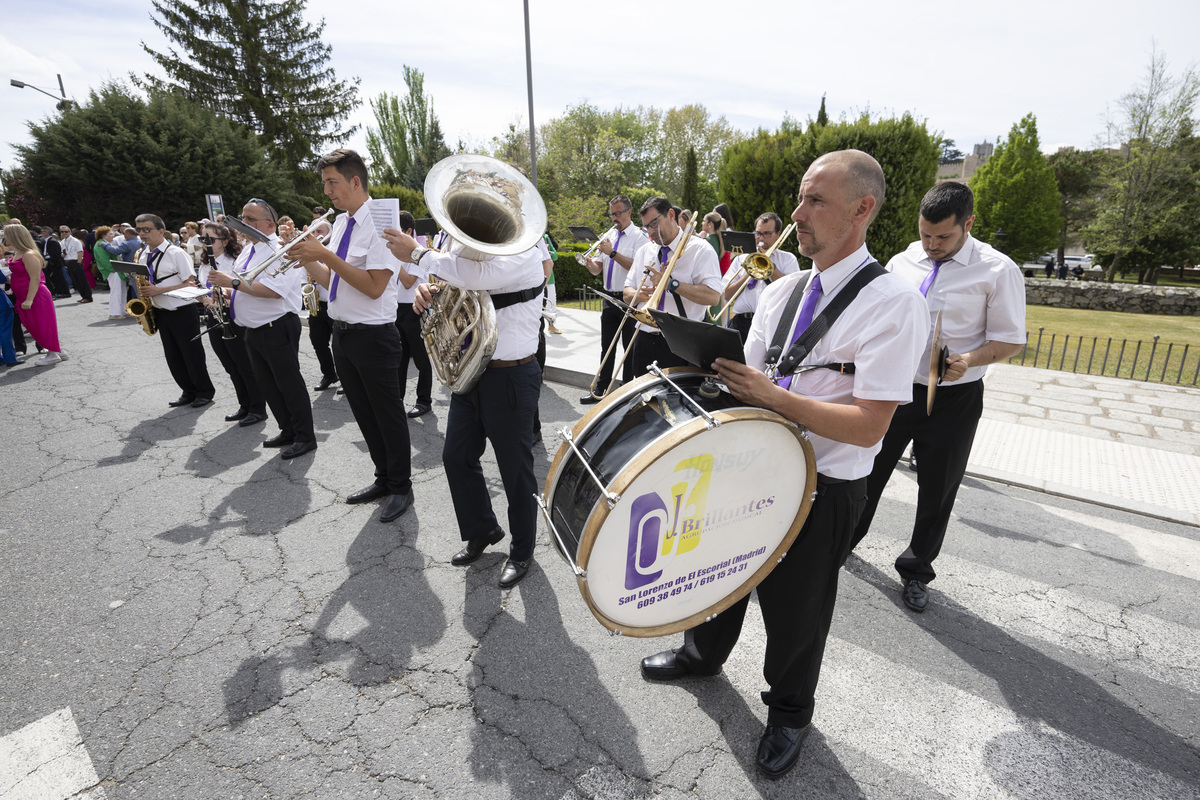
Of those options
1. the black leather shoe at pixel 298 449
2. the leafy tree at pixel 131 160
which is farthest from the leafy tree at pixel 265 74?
the black leather shoe at pixel 298 449

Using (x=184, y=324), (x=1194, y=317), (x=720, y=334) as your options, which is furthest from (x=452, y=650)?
(x=1194, y=317)

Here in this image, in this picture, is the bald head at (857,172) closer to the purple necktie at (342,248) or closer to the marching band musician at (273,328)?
the purple necktie at (342,248)

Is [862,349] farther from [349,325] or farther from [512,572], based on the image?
[349,325]

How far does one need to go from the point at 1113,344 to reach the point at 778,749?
12644mm

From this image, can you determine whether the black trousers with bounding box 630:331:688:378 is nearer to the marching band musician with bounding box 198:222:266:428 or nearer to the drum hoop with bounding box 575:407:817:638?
the drum hoop with bounding box 575:407:817:638

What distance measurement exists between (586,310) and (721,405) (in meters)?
11.8

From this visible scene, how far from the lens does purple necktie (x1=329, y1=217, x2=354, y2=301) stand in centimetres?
382

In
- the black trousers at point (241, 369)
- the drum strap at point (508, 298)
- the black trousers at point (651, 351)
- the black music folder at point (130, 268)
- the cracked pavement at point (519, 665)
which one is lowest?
the cracked pavement at point (519, 665)

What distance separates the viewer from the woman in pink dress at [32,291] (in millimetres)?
8000

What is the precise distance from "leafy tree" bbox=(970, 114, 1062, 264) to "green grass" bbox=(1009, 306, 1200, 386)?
9.28 metres

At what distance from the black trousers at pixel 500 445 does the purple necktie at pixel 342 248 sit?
52.9 inches

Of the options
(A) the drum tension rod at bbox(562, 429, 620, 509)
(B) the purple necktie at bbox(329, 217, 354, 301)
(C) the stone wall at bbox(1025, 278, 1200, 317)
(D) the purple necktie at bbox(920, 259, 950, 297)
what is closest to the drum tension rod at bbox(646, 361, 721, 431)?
(A) the drum tension rod at bbox(562, 429, 620, 509)

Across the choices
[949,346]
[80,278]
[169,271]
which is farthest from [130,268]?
[80,278]

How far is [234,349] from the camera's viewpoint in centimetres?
605
